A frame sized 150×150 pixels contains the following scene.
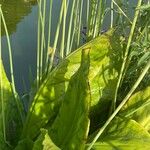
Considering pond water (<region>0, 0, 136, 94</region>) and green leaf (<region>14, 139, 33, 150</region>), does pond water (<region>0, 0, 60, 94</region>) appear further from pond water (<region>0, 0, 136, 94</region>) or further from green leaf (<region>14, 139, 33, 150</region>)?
green leaf (<region>14, 139, 33, 150</region>)

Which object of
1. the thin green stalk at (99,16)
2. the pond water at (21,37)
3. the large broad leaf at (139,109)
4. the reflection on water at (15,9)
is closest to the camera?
the large broad leaf at (139,109)

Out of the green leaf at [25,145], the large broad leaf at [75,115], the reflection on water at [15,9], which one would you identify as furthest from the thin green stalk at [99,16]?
the reflection on water at [15,9]

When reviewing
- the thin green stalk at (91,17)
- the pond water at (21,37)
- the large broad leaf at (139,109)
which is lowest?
the pond water at (21,37)

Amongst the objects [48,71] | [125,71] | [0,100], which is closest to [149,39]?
[125,71]

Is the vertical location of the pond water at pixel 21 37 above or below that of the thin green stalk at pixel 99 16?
below

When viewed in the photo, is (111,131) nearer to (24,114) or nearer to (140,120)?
(140,120)

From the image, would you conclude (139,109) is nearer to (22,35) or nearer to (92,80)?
(92,80)

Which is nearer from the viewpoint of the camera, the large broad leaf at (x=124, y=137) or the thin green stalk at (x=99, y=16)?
the large broad leaf at (x=124, y=137)

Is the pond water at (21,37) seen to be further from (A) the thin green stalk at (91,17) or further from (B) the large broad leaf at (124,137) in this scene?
(B) the large broad leaf at (124,137)
